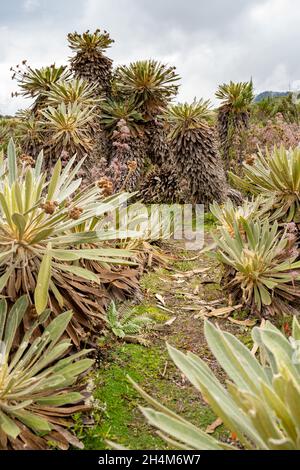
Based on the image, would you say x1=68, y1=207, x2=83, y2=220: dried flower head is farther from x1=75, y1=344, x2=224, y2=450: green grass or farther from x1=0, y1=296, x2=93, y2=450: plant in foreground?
x1=75, y1=344, x2=224, y2=450: green grass

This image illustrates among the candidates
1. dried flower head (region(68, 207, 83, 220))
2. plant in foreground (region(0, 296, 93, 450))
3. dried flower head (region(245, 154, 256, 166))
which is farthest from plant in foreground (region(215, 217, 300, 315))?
plant in foreground (region(0, 296, 93, 450))

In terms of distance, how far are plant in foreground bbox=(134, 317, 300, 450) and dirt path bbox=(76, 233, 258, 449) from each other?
72cm

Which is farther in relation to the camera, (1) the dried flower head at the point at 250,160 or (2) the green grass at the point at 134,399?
(1) the dried flower head at the point at 250,160

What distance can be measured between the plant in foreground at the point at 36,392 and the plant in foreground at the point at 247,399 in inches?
22.9

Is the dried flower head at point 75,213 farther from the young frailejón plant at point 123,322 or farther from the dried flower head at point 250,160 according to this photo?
the dried flower head at point 250,160

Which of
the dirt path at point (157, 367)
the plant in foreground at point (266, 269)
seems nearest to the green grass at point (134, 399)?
the dirt path at point (157, 367)

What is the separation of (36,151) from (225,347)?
5.01 metres

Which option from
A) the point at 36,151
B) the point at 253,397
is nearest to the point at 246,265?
the point at 253,397

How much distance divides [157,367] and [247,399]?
4.94ft

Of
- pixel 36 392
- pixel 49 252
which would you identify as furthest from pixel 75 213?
pixel 36 392

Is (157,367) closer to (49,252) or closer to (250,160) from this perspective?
(49,252)

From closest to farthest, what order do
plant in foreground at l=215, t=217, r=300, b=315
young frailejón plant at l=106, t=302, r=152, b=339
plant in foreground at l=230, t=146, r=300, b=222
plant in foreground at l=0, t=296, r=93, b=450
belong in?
plant in foreground at l=0, t=296, r=93, b=450 → young frailejón plant at l=106, t=302, r=152, b=339 → plant in foreground at l=215, t=217, r=300, b=315 → plant in foreground at l=230, t=146, r=300, b=222

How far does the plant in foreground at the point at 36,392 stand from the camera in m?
1.70

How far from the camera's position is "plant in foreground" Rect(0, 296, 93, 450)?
1.70 m
